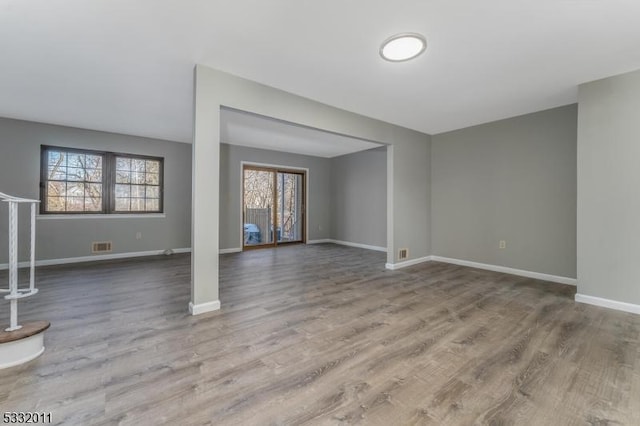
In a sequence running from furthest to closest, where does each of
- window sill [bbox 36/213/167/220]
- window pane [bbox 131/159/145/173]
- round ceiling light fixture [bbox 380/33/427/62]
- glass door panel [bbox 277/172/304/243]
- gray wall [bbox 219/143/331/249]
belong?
glass door panel [bbox 277/172/304/243], gray wall [bbox 219/143/331/249], window pane [bbox 131/159/145/173], window sill [bbox 36/213/167/220], round ceiling light fixture [bbox 380/33/427/62]

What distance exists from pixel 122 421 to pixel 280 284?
95.2 inches

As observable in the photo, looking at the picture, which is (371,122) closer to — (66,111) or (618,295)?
(618,295)

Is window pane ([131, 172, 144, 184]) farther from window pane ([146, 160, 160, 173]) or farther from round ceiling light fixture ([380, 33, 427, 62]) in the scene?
round ceiling light fixture ([380, 33, 427, 62])

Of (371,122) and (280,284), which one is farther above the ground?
(371,122)

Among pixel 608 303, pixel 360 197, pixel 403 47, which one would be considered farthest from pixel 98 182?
pixel 608 303

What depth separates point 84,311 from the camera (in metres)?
2.76

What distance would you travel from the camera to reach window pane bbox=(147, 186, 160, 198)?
579 cm

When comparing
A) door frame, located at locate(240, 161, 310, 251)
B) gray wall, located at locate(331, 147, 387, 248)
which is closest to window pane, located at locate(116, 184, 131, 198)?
door frame, located at locate(240, 161, 310, 251)

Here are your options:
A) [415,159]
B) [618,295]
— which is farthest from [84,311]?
[618,295]

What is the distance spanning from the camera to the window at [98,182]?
4.82 metres

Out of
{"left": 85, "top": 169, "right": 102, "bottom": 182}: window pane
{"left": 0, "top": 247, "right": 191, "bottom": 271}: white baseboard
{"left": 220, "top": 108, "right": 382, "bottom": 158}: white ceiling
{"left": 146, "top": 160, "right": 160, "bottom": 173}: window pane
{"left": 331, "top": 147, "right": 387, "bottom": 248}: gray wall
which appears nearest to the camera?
{"left": 220, "top": 108, "right": 382, "bottom": 158}: white ceiling

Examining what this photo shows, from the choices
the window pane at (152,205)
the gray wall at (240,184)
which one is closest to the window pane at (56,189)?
the window pane at (152,205)

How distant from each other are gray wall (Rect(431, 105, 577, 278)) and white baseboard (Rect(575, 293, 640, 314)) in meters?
0.83

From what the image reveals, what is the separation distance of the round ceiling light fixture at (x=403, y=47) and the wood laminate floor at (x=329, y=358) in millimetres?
2440
